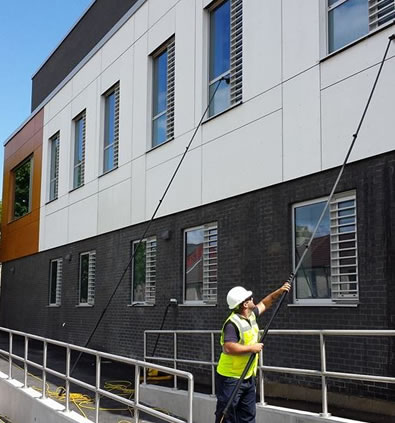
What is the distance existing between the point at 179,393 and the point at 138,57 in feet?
28.2

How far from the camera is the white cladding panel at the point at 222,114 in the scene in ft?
28.8

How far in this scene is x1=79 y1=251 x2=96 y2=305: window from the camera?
17109mm

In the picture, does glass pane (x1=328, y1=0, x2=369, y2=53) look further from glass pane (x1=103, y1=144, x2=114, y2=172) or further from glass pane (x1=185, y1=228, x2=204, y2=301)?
glass pane (x1=103, y1=144, x2=114, y2=172)

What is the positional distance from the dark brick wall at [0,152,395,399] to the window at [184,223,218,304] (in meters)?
0.16

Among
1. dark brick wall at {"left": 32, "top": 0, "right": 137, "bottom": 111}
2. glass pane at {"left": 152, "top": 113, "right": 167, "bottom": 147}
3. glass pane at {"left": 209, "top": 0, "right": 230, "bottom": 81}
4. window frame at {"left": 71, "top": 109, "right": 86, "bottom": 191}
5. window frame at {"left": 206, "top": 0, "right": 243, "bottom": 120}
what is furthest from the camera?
window frame at {"left": 71, "top": 109, "right": 86, "bottom": 191}

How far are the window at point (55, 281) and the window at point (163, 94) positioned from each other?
23.0 feet

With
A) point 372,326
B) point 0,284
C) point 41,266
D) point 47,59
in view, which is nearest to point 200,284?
point 372,326

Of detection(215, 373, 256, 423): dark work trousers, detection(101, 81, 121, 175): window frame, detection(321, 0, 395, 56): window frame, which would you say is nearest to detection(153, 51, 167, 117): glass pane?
detection(101, 81, 121, 175): window frame

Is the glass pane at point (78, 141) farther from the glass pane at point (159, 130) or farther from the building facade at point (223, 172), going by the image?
the glass pane at point (159, 130)

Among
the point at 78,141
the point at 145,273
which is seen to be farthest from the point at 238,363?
the point at 78,141

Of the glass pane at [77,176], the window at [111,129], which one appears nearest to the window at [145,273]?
the window at [111,129]

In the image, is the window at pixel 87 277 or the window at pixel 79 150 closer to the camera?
the window at pixel 87 277

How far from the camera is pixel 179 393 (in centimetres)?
948

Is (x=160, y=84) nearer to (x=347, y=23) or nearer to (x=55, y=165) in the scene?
(x=347, y=23)
